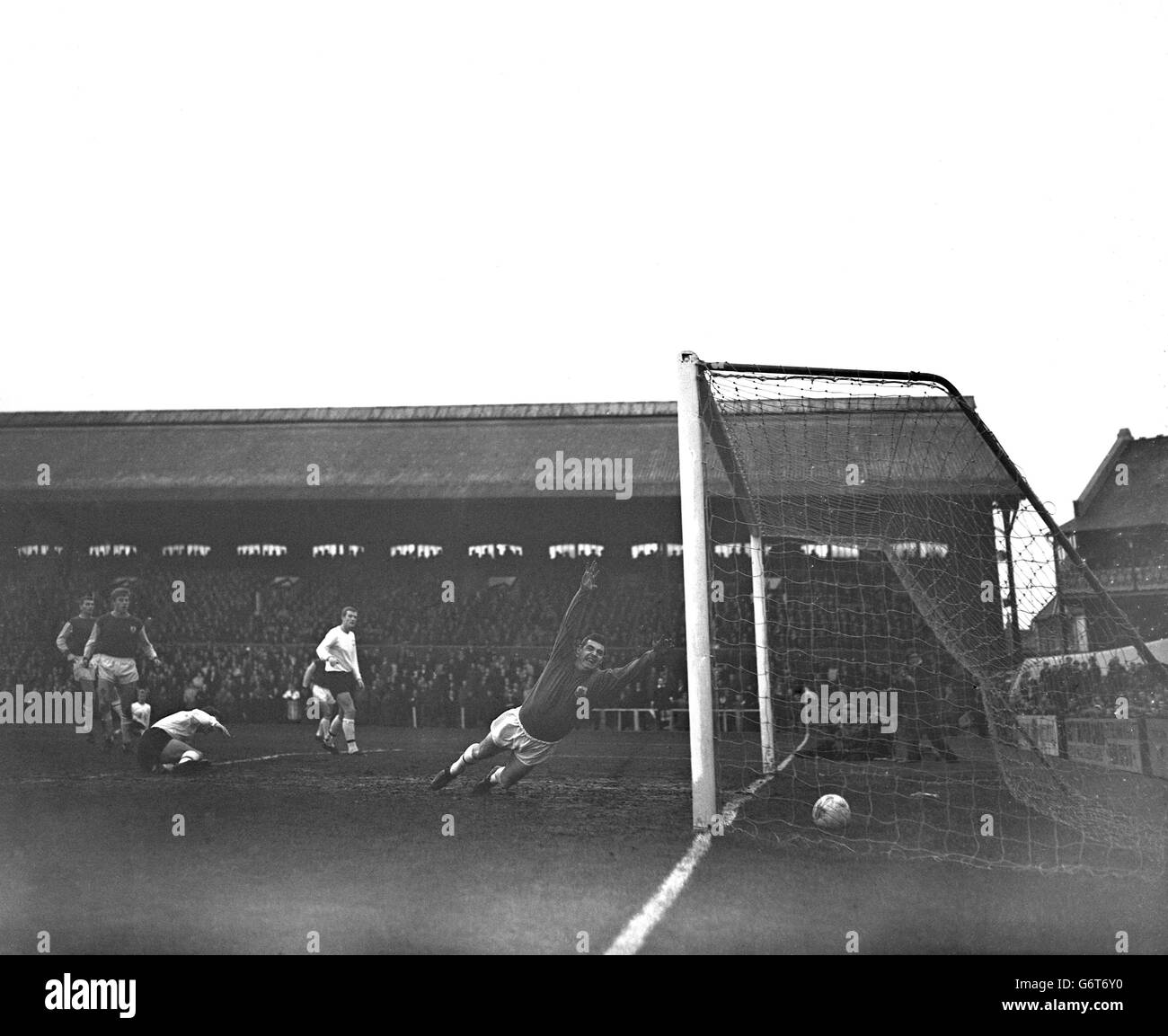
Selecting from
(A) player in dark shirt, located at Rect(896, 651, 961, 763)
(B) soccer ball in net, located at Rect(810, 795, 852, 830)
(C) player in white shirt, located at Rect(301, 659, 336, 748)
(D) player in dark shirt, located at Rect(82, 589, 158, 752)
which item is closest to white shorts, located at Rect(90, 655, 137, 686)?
(D) player in dark shirt, located at Rect(82, 589, 158, 752)

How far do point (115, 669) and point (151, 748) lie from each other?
6.05ft

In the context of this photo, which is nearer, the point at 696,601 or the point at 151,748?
the point at 696,601

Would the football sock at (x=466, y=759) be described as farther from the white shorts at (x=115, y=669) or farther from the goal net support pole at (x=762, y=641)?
the white shorts at (x=115, y=669)

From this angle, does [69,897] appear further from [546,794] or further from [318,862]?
[546,794]

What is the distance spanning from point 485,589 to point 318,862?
43.5ft

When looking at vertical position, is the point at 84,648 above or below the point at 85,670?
above

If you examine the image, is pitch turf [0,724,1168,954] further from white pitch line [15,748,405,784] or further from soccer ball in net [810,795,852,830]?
white pitch line [15,748,405,784]

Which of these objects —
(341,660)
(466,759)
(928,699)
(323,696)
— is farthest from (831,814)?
(928,699)

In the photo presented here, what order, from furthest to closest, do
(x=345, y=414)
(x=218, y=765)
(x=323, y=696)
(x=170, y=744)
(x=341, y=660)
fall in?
(x=345, y=414) < (x=323, y=696) < (x=341, y=660) < (x=218, y=765) < (x=170, y=744)

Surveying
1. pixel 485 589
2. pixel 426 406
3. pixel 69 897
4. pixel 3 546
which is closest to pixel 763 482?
pixel 485 589

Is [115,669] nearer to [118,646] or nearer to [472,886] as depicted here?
[118,646]

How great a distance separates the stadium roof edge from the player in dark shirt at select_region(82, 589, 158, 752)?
12.4m

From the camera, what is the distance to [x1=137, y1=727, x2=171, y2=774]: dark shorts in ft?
26.3

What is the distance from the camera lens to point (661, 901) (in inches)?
178
